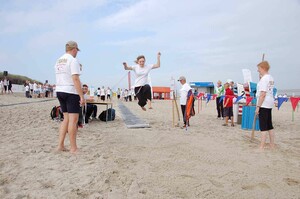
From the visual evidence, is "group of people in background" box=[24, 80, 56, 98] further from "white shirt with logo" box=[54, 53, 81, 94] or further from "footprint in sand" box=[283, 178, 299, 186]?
"footprint in sand" box=[283, 178, 299, 186]

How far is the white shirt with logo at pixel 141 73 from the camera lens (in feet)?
21.4

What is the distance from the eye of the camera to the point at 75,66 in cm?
409

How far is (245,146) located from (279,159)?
104 centimetres

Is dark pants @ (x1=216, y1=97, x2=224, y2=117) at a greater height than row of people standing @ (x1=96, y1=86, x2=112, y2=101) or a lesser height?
lesser

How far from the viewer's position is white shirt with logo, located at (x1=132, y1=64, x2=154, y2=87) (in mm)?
6512

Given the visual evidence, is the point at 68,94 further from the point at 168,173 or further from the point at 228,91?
the point at 228,91

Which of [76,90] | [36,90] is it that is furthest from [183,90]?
[36,90]

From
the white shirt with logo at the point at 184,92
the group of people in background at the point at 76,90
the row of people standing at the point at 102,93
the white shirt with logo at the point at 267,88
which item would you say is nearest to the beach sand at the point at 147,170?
the group of people in background at the point at 76,90

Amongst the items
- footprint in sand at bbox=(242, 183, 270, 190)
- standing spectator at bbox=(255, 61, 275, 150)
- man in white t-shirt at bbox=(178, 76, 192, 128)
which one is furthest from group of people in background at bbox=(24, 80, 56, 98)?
footprint in sand at bbox=(242, 183, 270, 190)

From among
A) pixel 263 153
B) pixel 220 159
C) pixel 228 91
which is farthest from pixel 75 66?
pixel 228 91

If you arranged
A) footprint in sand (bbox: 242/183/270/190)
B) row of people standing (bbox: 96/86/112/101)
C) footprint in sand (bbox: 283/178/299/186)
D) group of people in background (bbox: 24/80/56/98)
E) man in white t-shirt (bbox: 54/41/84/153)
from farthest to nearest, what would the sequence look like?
group of people in background (bbox: 24/80/56/98)
row of people standing (bbox: 96/86/112/101)
man in white t-shirt (bbox: 54/41/84/153)
footprint in sand (bbox: 283/178/299/186)
footprint in sand (bbox: 242/183/270/190)

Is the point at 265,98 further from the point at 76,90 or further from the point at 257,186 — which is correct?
the point at 76,90

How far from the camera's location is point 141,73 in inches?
257

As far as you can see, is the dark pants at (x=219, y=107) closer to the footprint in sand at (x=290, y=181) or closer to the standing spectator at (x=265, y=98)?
the standing spectator at (x=265, y=98)
